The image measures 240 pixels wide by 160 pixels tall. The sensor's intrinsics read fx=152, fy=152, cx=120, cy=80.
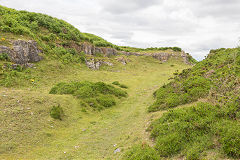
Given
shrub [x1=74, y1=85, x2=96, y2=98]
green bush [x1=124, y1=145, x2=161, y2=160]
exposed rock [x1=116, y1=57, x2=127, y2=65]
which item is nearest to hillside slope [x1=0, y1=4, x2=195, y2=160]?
shrub [x1=74, y1=85, x2=96, y2=98]

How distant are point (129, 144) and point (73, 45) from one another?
3243 cm

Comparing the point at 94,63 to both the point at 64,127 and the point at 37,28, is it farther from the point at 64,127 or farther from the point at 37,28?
the point at 64,127

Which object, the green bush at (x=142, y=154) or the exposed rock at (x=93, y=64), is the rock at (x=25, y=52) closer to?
the exposed rock at (x=93, y=64)

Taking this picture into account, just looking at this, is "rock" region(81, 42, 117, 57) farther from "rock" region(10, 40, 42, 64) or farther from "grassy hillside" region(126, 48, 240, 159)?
"grassy hillside" region(126, 48, 240, 159)

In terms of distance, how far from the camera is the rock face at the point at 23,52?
21625mm

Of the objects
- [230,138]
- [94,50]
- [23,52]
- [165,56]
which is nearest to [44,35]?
[23,52]

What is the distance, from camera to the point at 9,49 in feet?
71.2

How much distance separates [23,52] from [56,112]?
603 inches

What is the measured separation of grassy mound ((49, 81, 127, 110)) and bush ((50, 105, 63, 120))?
3174 millimetres

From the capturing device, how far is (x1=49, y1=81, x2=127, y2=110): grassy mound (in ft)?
57.9

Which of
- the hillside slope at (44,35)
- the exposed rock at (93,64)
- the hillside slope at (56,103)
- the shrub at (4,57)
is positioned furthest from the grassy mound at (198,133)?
the exposed rock at (93,64)

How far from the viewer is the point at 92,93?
1894 cm

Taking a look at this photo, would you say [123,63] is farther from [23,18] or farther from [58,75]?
[23,18]

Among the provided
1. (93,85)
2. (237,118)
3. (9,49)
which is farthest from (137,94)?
(9,49)
